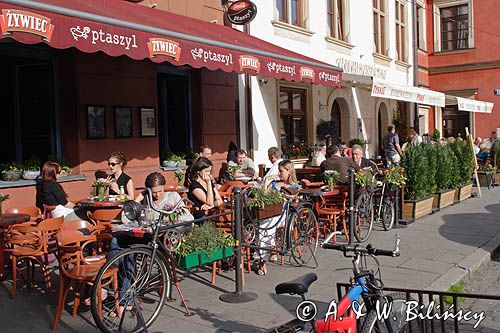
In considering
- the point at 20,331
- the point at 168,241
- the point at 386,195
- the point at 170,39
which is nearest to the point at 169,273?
the point at 168,241

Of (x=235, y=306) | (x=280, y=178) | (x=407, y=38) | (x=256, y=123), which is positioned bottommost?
(x=235, y=306)

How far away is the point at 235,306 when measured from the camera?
5.60 meters

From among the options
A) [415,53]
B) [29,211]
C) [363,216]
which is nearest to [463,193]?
[363,216]

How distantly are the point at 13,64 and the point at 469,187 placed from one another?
1085cm

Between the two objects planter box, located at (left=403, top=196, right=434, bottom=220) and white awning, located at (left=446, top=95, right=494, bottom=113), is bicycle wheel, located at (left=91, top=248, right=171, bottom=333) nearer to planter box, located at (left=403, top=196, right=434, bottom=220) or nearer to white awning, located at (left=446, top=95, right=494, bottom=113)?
planter box, located at (left=403, top=196, right=434, bottom=220)

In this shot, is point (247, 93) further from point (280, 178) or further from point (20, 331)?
point (20, 331)

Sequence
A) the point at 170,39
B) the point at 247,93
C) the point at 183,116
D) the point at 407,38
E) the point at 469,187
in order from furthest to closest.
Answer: the point at 407,38
the point at 469,187
the point at 247,93
the point at 183,116
the point at 170,39

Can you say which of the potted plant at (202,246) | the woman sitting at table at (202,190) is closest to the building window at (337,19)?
the woman sitting at table at (202,190)

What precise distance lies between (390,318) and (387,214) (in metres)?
6.31

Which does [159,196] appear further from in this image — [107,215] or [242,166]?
[242,166]

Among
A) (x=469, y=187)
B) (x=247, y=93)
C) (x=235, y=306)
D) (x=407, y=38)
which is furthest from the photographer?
(x=407, y=38)

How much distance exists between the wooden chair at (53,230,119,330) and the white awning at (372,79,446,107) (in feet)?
27.1

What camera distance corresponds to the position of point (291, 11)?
48.4ft

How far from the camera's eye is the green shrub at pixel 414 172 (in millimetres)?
10594
